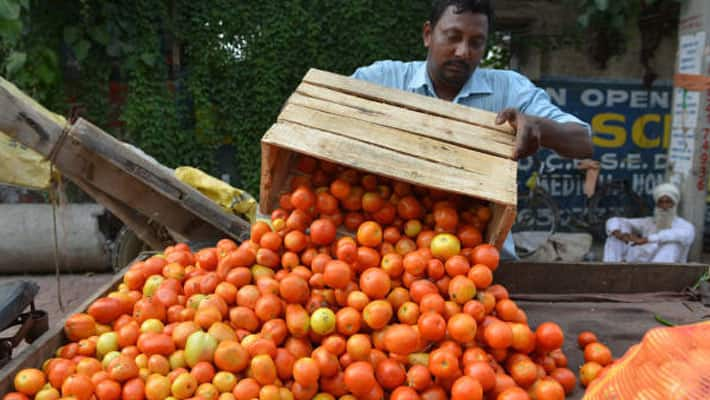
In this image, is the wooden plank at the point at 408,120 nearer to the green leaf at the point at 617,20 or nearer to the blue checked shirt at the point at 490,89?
the blue checked shirt at the point at 490,89

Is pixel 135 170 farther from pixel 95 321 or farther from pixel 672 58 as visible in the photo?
pixel 672 58

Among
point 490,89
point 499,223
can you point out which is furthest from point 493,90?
point 499,223

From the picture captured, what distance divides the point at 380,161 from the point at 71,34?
268 inches

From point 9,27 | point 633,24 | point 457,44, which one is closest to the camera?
point 457,44

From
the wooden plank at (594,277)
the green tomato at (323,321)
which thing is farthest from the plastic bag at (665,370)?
the wooden plank at (594,277)

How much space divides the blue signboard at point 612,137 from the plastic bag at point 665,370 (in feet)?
24.3

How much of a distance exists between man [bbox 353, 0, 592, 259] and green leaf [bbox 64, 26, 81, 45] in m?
5.65

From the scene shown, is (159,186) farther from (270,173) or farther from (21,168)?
(21,168)

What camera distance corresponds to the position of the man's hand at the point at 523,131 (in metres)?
2.08

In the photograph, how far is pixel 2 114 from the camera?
2535 mm

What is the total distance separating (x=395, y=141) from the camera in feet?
6.64

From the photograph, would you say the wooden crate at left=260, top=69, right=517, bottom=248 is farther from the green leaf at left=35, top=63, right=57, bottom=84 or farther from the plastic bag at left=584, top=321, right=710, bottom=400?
the green leaf at left=35, top=63, right=57, bottom=84

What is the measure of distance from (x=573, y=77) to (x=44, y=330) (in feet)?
27.6

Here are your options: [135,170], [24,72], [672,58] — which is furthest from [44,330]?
[672,58]
